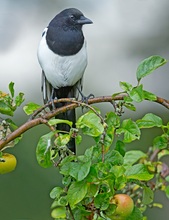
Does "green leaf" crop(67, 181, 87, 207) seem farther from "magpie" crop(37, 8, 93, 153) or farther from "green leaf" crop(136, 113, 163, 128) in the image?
"magpie" crop(37, 8, 93, 153)

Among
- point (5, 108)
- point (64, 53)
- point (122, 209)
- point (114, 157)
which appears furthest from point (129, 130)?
point (64, 53)

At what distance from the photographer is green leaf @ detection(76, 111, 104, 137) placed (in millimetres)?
1104

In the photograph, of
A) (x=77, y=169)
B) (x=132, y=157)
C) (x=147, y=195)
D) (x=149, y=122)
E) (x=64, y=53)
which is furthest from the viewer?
(x=64, y=53)

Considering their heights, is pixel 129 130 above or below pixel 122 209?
above

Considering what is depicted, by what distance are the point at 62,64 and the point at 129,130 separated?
0.95 meters

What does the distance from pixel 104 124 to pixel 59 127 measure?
2.68 ft

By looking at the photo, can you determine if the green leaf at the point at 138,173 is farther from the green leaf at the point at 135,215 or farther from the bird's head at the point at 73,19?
the bird's head at the point at 73,19

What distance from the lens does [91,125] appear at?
3.64ft

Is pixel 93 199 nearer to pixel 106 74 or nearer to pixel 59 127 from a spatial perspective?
pixel 59 127

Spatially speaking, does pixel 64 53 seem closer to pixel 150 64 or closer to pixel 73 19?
pixel 73 19

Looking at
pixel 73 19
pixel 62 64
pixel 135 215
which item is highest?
pixel 73 19

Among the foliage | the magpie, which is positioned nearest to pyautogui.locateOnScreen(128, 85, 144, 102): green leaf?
the foliage

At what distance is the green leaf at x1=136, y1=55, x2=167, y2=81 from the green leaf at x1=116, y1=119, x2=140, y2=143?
0.39 feet

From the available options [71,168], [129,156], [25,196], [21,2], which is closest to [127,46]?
[21,2]
